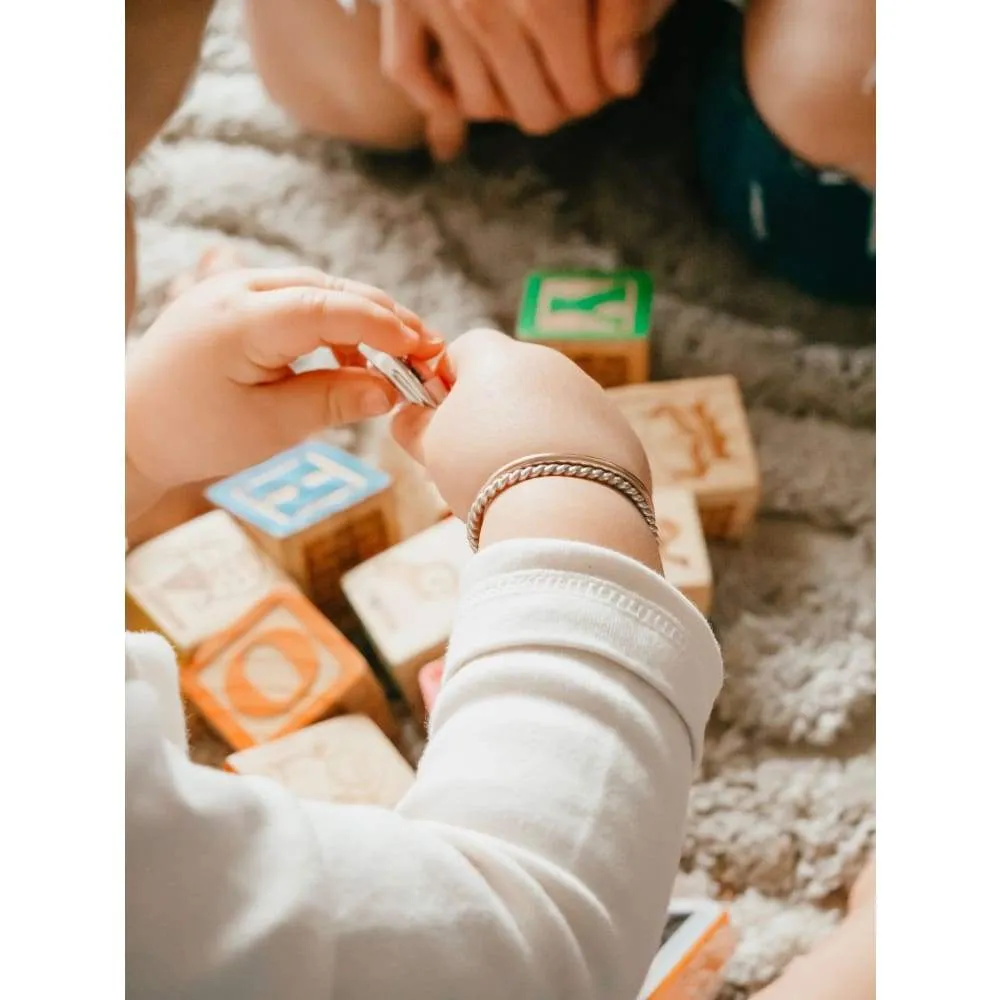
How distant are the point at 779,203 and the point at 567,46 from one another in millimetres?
166

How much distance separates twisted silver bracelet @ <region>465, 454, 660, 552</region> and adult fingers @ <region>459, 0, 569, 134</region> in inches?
13.1

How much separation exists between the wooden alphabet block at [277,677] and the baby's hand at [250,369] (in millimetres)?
84

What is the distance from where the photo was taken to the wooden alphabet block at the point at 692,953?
0.44 metres

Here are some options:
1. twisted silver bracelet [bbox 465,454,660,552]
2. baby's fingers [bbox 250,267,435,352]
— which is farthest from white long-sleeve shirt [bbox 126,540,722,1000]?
baby's fingers [bbox 250,267,435,352]

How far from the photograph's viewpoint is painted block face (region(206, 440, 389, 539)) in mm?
572

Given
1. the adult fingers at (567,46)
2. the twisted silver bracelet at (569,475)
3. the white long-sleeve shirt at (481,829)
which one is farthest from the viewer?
the adult fingers at (567,46)

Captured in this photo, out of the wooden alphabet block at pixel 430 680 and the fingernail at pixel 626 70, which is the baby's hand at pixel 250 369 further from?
the fingernail at pixel 626 70

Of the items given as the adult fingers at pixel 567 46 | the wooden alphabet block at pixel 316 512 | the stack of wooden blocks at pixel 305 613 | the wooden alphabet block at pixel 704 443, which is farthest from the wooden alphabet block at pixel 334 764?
the adult fingers at pixel 567 46

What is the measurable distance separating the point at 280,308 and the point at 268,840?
0.22 metres

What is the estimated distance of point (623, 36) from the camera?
0.62 m

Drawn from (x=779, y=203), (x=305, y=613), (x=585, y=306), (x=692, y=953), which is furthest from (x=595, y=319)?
(x=692, y=953)

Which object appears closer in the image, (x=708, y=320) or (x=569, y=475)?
(x=569, y=475)

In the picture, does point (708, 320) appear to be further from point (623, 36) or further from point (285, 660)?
point (285, 660)

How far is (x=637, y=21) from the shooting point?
24.3 inches
